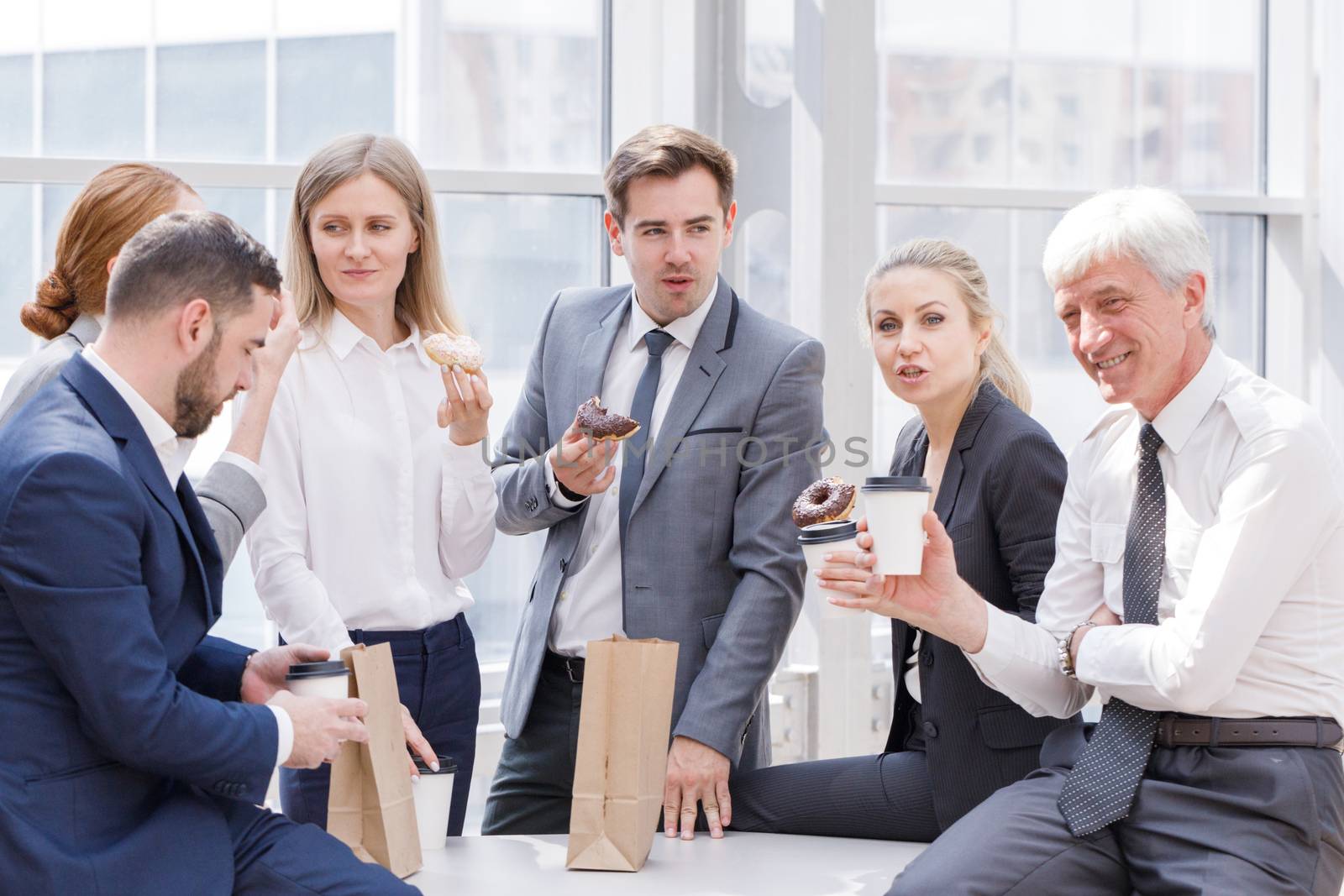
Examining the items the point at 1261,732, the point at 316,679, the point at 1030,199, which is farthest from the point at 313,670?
the point at 1030,199

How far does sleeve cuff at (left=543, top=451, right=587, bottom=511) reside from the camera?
89.6 inches

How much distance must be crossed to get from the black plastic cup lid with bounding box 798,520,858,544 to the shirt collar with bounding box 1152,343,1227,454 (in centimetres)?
50

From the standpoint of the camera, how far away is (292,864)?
158 cm

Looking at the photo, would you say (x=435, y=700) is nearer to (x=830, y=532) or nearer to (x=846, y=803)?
(x=846, y=803)

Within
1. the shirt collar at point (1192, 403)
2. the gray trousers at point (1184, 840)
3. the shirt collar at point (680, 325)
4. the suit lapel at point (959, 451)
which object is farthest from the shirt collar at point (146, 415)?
the shirt collar at point (1192, 403)

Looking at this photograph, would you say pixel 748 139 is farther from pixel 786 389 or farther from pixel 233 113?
pixel 786 389

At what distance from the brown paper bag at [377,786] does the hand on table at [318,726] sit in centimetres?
11

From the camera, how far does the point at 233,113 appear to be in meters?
3.55

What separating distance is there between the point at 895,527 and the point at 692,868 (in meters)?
0.58

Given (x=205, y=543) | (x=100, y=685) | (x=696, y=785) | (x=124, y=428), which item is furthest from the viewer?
(x=696, y=785)

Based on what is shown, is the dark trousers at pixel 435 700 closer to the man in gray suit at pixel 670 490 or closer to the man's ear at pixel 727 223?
the man in gray suit at pixel 670 490

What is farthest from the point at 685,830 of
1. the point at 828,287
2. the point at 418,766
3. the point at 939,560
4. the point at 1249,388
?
the point at 828,287

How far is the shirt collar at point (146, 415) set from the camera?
5.05 feet

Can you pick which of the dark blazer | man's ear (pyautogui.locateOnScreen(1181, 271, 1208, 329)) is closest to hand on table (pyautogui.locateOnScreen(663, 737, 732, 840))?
the dark blazer
